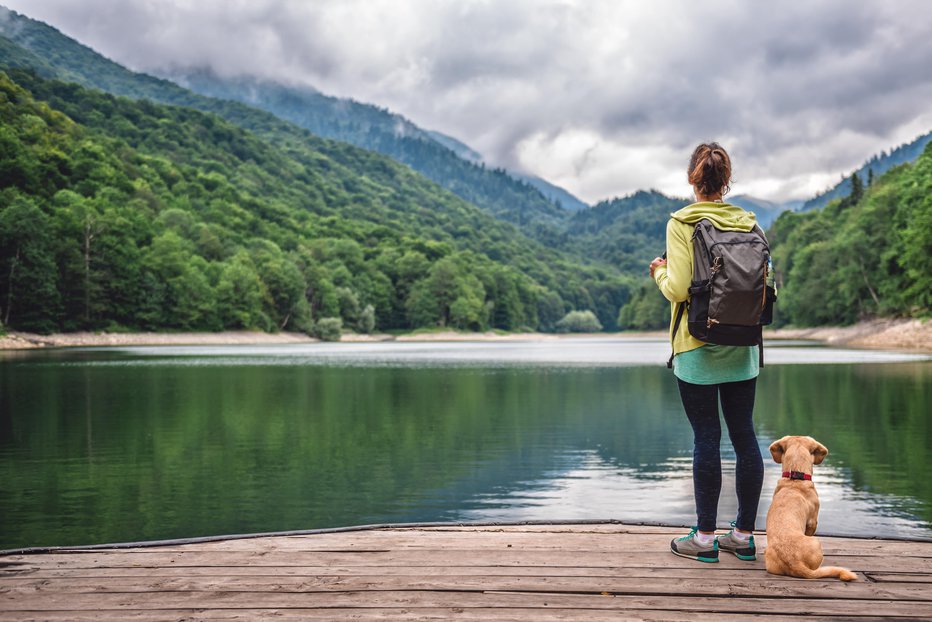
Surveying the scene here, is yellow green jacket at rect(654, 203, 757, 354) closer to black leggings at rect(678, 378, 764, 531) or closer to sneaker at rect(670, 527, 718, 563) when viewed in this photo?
black leggings at rect(678, 378, 764, 531)

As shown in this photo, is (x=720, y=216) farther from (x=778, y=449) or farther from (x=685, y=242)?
(x=778, y=449)

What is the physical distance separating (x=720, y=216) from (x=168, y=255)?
106766 mm

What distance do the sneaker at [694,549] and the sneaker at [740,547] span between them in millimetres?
124

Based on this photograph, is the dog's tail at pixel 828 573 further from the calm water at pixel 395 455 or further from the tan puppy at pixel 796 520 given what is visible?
the calm water at pixel 395 455

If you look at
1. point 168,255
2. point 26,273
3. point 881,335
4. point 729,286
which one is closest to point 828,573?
point 729,286

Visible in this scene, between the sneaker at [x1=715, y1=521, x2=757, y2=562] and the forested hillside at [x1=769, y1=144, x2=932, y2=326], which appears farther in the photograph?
the forested hillside at [x1=769, y1=144, x2=932, y2=326]

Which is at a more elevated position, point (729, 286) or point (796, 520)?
point (729, 286)

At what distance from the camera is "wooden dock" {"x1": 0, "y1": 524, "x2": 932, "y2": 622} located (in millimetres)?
4094

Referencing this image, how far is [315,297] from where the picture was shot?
436ft

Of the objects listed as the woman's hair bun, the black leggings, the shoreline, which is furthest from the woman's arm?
the shoreline

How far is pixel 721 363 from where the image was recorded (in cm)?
509

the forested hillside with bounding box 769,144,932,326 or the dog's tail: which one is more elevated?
the forested hillside with bounding box 769,144,932,326

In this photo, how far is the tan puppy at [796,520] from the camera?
4664mm

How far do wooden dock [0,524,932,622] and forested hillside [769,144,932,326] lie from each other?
230 feet
